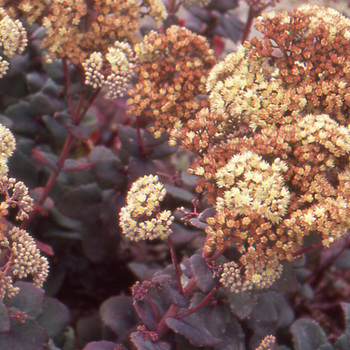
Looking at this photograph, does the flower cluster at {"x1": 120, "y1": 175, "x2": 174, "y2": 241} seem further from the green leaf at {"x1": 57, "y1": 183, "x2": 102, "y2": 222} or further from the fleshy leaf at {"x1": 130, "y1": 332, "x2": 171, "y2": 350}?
the green leaf at {"x1": 57, "y1": 183, "x2": 102, "y2": 222}

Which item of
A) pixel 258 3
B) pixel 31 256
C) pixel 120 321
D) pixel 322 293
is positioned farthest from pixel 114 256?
pixel 258 3

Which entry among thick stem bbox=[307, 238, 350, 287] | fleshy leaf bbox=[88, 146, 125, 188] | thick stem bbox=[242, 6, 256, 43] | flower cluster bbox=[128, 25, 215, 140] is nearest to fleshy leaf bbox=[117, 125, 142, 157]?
fleshy leaf bbox=[88, 146, 125, 188]

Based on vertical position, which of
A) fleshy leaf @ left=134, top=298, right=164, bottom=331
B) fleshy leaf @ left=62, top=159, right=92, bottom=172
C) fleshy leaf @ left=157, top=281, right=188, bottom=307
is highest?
fleshy leaf @ left=62, top=159, right=92, bottom=172

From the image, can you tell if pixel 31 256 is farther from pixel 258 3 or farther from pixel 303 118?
pixel 258 3

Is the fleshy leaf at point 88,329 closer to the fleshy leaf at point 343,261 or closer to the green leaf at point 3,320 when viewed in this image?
the green leaf at point 3,320

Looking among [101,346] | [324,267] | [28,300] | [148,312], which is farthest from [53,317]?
[324,267]

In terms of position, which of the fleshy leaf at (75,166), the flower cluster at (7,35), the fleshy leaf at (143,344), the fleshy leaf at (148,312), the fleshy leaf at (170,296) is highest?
the flower cluster at (7,35)

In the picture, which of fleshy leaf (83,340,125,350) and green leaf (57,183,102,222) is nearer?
fleshy leaf (83,340,125,350)

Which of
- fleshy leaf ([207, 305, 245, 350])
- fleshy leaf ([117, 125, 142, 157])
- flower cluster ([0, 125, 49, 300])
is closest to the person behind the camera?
flower cluster ([0, 125, 49, 300])

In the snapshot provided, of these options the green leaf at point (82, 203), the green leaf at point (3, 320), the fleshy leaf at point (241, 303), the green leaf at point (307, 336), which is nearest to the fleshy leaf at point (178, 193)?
the green leaf at point (82, 203)
